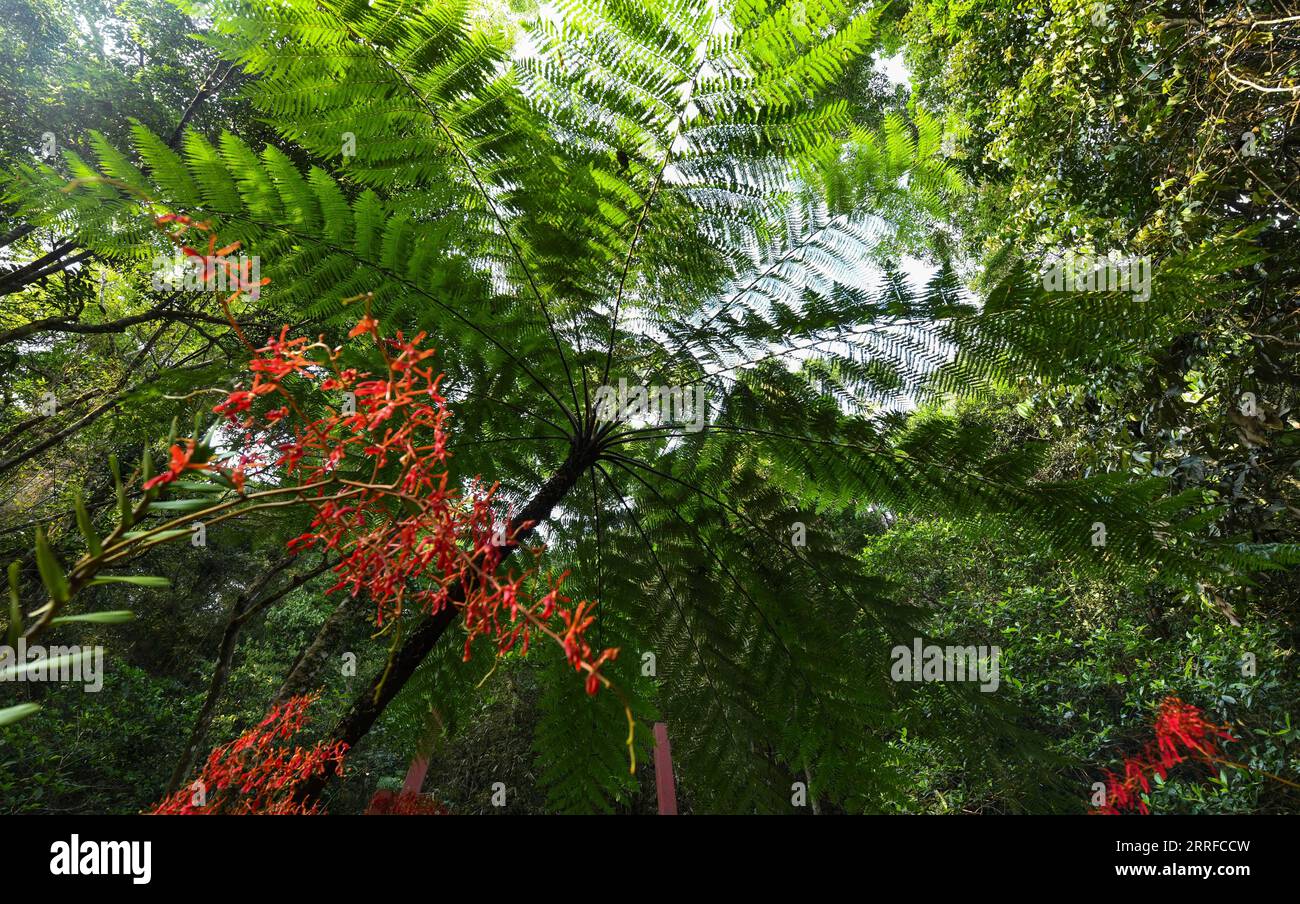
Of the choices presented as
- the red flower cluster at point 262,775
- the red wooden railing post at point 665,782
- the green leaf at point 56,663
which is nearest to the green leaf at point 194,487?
the green leaf at point 56,663

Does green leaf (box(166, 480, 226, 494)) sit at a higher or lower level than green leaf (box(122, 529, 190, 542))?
higher

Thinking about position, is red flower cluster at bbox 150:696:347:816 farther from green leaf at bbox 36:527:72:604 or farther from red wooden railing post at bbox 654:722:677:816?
red wooden railing post at bbox 654:722:677:816

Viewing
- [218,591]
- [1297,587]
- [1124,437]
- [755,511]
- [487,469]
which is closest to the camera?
[487,469]

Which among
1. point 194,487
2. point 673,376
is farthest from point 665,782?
point 194,487

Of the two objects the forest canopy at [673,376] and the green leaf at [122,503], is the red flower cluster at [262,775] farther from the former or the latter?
the green leaf at [122,503]

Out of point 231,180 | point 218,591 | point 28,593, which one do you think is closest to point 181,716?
point 28,593

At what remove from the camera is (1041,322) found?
4.39ft

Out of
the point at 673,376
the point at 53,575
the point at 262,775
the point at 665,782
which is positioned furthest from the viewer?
the point at 665,782

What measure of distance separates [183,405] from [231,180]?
0.58m

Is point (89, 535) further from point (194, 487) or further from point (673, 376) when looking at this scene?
point (673, 376)

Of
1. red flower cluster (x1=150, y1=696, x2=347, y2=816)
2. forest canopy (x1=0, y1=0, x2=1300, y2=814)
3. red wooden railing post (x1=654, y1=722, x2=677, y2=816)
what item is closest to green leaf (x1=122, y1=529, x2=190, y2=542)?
forest canopy (x1=0, y1=0, x2=1300, y2=814)

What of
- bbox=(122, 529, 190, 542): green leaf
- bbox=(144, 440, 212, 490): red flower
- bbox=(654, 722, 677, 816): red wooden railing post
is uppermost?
bbox=(144, 440, 212, 490): red flower

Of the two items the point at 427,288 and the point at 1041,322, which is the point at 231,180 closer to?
the point at 427,288
